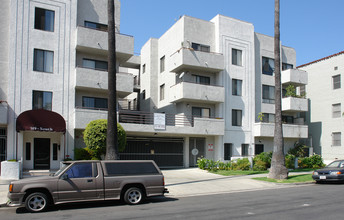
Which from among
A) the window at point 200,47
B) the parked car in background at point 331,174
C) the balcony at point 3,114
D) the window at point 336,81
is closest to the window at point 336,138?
the window at point 336,81

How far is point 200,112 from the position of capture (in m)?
28.0

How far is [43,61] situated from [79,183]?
14.1 m

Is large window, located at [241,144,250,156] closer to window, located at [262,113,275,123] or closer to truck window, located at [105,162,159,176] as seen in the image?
window, located at [262,113,275,123]

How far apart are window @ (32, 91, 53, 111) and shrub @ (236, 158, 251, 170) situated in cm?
1409

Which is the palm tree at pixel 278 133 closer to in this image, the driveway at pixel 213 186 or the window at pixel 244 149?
the driveway at pixel 213 186

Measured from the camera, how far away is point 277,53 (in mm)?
20109

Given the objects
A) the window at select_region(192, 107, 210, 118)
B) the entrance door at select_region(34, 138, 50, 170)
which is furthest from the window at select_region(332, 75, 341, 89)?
the entrance door at select_region(34, 138, 50, 170)

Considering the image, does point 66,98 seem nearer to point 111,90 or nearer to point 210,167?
point 111,90

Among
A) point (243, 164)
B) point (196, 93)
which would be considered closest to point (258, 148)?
point (243, 164)

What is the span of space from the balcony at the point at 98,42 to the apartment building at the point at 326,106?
2056 centimetres

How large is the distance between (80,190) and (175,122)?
1594 cm

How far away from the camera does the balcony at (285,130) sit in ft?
96.2

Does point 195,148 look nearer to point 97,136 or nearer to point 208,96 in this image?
point 208,96

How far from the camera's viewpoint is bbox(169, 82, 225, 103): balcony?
25812 millimetres
